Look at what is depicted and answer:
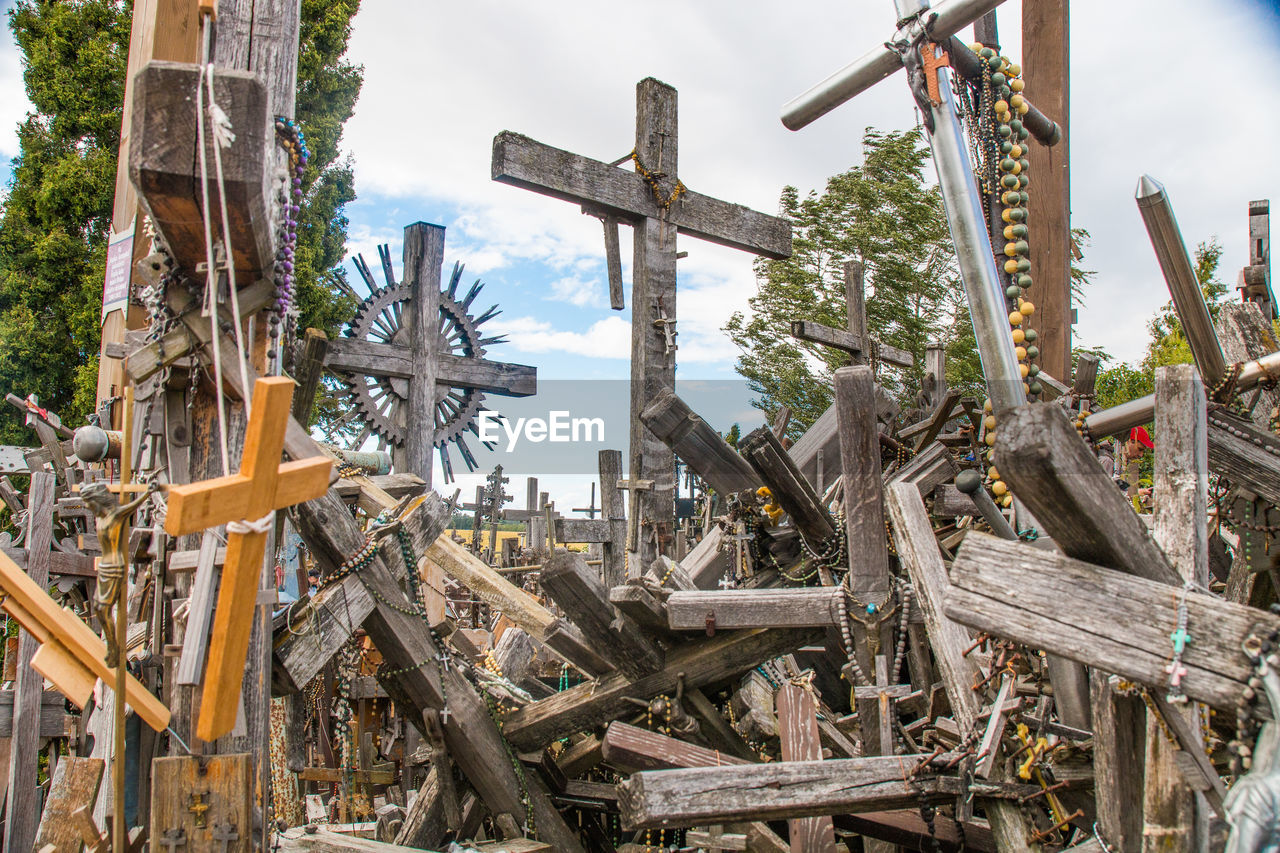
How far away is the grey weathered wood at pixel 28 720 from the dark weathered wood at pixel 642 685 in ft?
9.45

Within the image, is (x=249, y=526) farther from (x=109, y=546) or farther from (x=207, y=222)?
(x=207, y=222)

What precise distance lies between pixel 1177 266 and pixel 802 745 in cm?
217

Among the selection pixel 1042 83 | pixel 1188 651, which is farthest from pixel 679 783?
pixel 1042 83

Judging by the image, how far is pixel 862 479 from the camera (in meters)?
4.02

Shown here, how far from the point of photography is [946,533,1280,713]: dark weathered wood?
184cm

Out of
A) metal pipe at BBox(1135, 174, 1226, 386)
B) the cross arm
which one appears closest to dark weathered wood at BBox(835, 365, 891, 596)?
metal pipe at BBox(1135, 174, 1226, 386)

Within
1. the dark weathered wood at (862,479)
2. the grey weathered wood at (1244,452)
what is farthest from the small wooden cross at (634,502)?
the grey weathered wood at (1244,452)

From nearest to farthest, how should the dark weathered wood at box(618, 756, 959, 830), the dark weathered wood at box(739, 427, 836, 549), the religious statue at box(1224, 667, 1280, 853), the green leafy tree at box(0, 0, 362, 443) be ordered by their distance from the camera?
the religious statue at box(1224, 667, 1280, 853)
the dark weathered wood at box(618, 756, 959, 830)
the dark weathered wood at box(739, 427, 836, 549)
the green leafy tree at box(0, 0, 362, 443)

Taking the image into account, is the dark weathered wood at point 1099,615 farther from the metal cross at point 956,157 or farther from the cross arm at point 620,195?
the cross arm at point 620,195

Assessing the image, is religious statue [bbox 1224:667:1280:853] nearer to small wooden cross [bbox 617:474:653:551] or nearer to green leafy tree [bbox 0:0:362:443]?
small wooden cross [bbox 617:474:653:551]

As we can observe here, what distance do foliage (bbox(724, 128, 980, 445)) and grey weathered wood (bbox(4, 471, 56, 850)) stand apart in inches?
818

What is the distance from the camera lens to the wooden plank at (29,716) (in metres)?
4.94

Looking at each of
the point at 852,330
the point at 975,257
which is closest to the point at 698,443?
the point at 975,257

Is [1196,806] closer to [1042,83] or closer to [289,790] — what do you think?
[1042,83]
